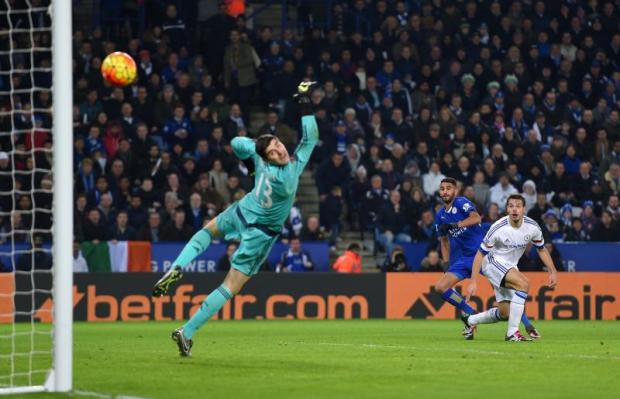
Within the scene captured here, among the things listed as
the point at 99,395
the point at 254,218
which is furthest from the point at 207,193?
the point at 99,395

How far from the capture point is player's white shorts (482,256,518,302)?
15.5 m

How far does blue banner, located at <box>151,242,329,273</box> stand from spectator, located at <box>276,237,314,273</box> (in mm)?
141

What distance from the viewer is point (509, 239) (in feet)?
50.9

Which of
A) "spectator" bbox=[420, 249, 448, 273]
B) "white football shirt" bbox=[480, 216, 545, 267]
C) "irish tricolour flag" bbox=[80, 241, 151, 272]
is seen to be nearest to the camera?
"white football shirt" bbox=[480, 216, 545, 267]

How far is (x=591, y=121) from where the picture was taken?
27.5 metres

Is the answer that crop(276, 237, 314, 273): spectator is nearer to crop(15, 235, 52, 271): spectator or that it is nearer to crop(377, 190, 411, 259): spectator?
crop(377, 190, 411, 259): spectator

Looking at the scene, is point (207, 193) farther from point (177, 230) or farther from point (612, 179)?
point (612, 179)

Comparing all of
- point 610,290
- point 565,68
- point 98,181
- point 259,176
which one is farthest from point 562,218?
point 259,176

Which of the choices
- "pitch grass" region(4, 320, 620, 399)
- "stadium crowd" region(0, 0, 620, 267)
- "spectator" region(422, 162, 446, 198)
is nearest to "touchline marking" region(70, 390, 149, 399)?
"pitch grass" region(4, 320, 620, 399)

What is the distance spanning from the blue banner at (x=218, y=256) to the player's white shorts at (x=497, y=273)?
7.53 metres

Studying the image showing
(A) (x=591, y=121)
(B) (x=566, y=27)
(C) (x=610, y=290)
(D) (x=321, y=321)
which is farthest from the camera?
(B) (x=566, y=27)

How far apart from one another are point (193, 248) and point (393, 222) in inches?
512

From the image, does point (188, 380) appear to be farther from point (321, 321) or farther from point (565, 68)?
point (565, 68)

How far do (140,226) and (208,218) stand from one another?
4.04 feet
